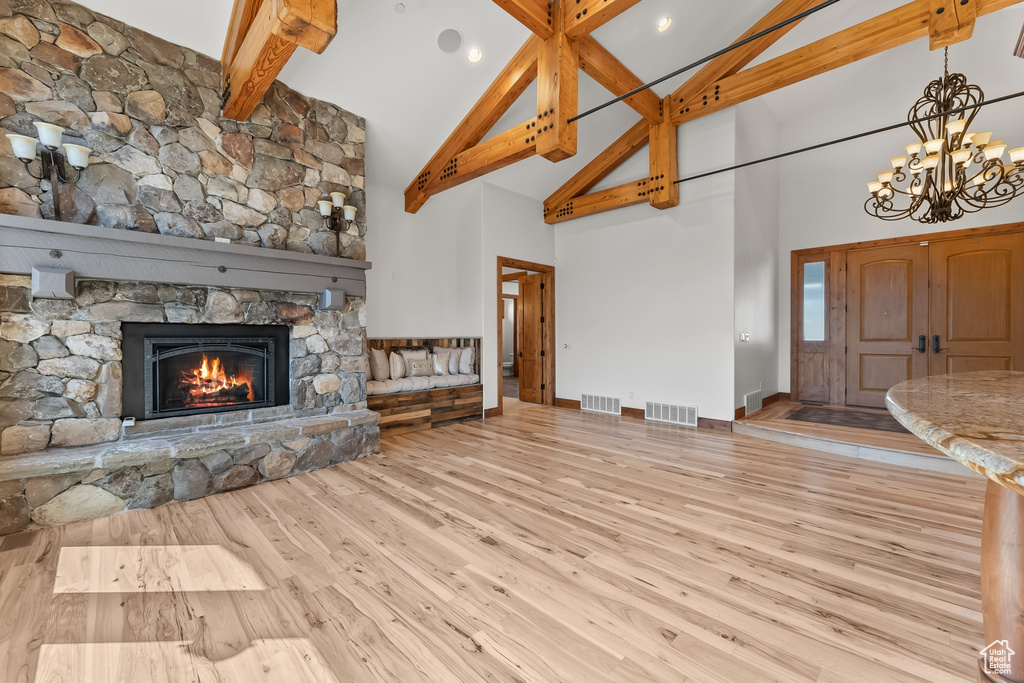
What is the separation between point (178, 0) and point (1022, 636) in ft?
17.7

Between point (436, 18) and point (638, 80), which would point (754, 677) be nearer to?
point (436, 18)

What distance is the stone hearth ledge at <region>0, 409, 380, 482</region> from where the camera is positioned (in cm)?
273

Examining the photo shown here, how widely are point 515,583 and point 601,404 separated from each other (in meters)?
4.62

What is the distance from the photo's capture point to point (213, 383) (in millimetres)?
3744

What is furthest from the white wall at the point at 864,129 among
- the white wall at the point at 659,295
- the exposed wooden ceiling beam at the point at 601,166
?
the exposed wooden ceiling beam at the point at 601,166

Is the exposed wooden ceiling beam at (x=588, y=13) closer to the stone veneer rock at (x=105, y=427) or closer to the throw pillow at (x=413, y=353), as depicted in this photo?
the stone veneer rock at (x=105, y=427)

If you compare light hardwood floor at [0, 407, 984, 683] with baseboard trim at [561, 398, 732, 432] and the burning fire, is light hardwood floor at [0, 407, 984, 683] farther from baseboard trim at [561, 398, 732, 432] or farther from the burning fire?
baseboard trim at [561, 398, 732, 432]

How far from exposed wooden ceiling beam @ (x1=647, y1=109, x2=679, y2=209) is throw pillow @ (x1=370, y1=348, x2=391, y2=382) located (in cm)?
403

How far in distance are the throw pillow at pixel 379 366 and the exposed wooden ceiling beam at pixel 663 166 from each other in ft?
13.2

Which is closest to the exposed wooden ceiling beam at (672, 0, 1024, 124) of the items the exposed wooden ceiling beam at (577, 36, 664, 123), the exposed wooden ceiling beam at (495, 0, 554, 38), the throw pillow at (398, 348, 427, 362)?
the exposed wooden ceiling beam at (577, 36, 664, 123)

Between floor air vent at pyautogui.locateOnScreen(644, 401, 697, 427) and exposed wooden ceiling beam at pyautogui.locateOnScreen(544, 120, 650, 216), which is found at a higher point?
exposed wooden ceiling beam at pyautogui.locateOnScreen(544, 120, 650, 216)

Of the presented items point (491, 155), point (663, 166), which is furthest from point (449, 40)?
point (663, 166)

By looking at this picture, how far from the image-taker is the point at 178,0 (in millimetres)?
3219

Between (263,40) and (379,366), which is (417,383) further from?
(263,40)
